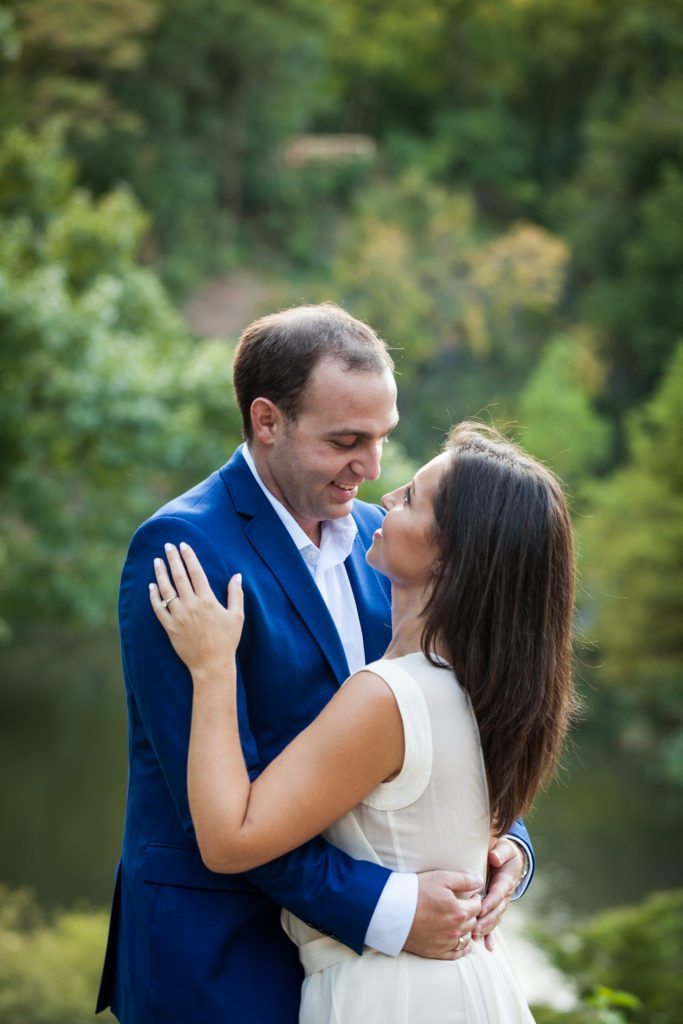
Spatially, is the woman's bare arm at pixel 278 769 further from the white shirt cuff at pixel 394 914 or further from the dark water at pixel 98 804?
the dark water at pixel 98 804

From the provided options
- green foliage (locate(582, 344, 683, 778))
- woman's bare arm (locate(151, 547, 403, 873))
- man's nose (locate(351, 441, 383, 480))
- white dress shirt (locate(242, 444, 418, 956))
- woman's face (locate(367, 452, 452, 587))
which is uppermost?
man's nose (locate(351, 441, 383, 480))

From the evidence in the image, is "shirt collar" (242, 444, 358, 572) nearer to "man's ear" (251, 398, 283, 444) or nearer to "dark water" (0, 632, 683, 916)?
"man's ear" (251, 398, 283, 444)

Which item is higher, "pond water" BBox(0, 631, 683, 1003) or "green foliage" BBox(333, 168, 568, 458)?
"green foliage" BBox(333, 168, 568, 458)

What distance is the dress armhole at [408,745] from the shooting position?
2.18 m

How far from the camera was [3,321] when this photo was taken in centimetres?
1018

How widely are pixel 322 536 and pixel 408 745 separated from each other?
1.86 ft

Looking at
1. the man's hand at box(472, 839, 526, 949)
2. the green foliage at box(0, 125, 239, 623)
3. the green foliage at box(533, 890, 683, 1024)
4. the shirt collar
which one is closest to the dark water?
the green foliage at box(0, 125, 239, 623)

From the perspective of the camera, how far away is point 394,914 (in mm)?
2209

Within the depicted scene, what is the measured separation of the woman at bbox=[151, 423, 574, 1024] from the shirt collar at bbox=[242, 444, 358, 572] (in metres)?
0.23

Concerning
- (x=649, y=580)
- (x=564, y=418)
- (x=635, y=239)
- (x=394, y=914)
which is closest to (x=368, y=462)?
(x=394, y=914)

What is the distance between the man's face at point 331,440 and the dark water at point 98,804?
1068 centimetres

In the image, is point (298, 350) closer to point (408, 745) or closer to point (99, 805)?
point (408, 745)

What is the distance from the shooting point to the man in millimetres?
2232

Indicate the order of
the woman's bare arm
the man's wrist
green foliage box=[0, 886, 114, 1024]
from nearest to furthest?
1. the woman's bare arm
2. the man's wrist
3. green foliage box=[0, 886, 114, 1024]
